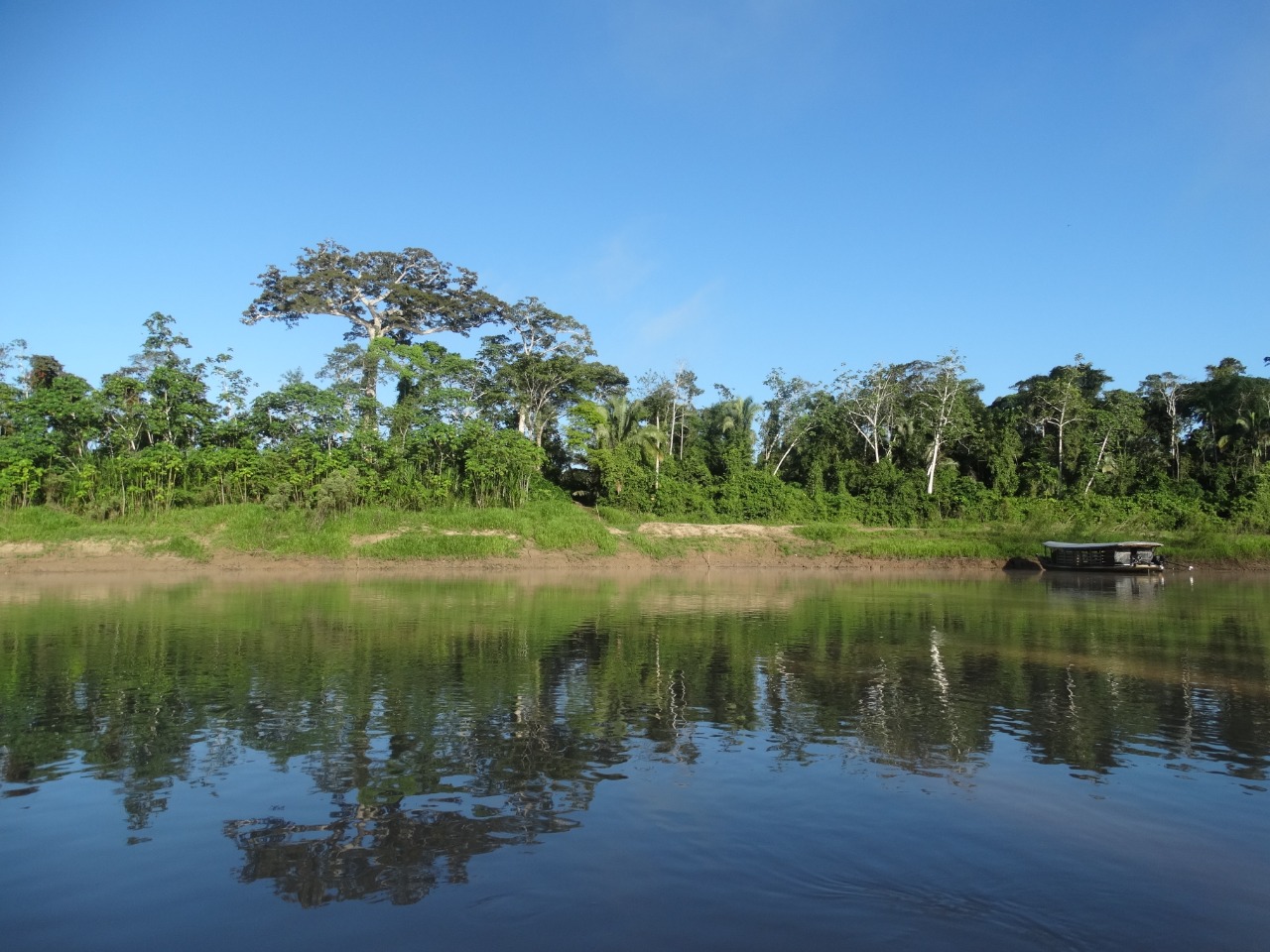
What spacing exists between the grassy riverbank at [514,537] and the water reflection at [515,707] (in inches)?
612

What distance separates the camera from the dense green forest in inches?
1770

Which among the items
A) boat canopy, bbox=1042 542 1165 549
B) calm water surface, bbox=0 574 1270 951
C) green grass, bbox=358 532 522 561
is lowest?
calm water surface, bbox=0 574 1270 951

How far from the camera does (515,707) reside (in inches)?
488

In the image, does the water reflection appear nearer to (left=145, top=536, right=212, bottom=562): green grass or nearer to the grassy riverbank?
(left=145, top=536, right=212, bottom=562): green grass

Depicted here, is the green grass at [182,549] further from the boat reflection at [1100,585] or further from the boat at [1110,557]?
the boat at [1110,557]

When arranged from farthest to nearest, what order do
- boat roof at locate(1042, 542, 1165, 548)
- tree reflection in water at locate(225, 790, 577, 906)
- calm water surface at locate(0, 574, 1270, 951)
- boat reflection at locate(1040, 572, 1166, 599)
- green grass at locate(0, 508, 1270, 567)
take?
boat roof at locate(1042, 542, 1165, 548)
green grass at locate(0, 508, 1270, 567)
boat reflection at locate(1040, 572, 1166, 599)
tree reflection in water at locate(225, 790, 577, 906)
calm water surface at locate(0, 574, 1270, 951)

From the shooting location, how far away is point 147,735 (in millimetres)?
10758

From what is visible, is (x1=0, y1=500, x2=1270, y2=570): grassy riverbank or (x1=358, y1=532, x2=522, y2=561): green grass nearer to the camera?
(x1=0, y1=500, x2=1270, y2=570): grassy riverbank

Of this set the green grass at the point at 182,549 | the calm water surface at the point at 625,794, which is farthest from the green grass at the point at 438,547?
the calm water surface at the point at 625,794

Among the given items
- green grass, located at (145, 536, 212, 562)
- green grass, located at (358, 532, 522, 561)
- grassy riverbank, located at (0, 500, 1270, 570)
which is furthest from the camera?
green grass, located at (358, 532, 522, 561)

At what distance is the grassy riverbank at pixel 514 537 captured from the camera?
3847cm

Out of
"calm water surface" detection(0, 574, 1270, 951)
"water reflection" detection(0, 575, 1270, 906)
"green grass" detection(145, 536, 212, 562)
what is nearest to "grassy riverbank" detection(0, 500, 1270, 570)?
"green grass" detection(145, 536, 212, 562)

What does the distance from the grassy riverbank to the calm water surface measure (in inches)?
881

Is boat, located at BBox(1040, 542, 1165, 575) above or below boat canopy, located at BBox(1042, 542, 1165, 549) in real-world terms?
below
